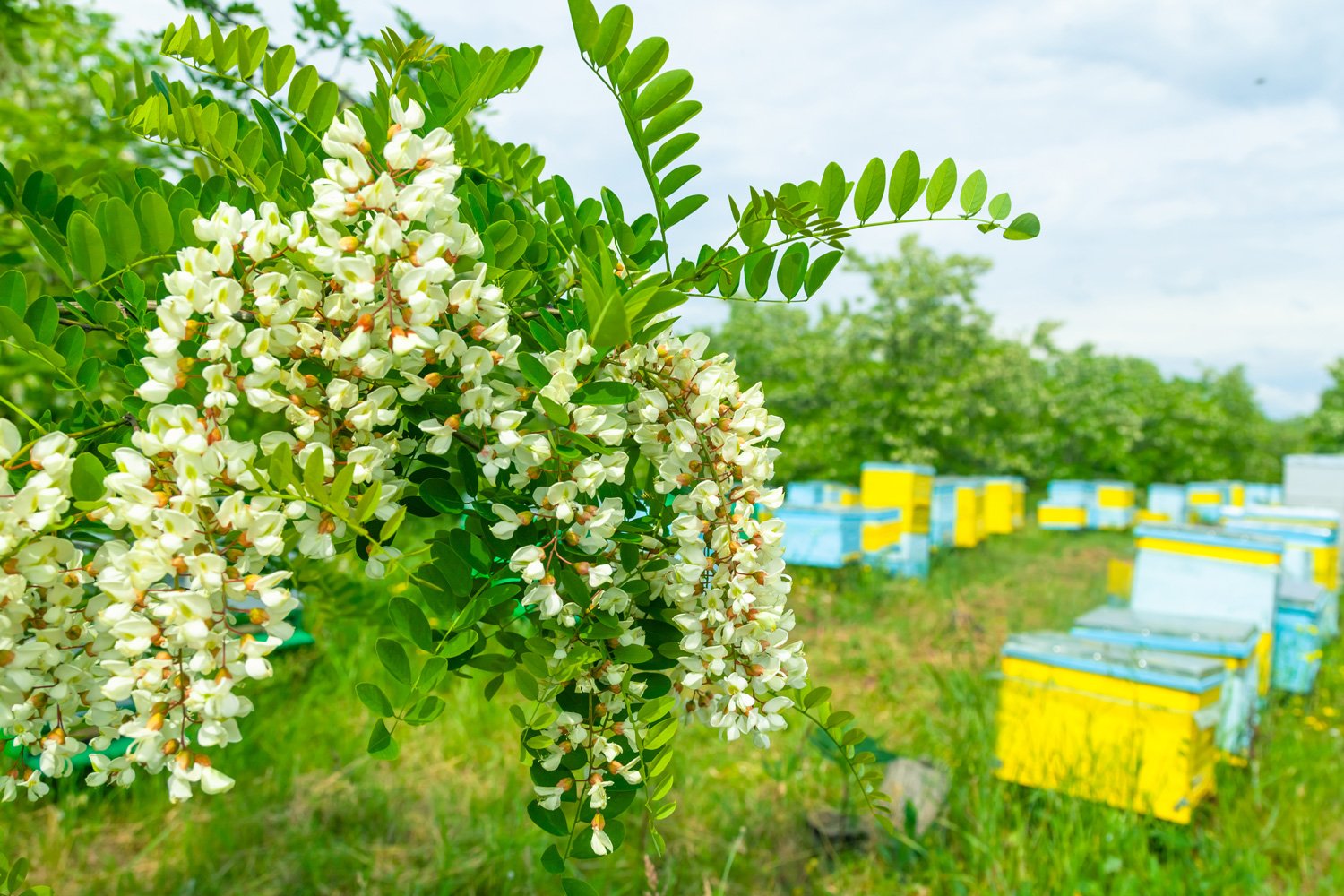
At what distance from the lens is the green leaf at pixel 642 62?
1.04 metres

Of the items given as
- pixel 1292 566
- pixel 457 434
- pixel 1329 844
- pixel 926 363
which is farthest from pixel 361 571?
pixel 926 363

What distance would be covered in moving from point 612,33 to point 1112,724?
304 centimetres

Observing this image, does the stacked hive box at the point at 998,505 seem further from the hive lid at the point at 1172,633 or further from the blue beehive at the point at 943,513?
the hive lid at the point at 1172,633

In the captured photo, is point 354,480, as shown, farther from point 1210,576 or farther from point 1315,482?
point 1315,482

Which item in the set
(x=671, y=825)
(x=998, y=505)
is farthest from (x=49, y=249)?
(x=998, y=505)

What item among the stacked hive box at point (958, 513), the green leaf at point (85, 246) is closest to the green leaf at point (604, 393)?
the green leaf at point (85, 246)

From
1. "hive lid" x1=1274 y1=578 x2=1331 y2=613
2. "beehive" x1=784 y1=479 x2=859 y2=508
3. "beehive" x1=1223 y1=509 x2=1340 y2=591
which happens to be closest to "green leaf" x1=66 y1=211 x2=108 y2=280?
"hive lid" x1=1274 y1=578 x2=1331 y2=613

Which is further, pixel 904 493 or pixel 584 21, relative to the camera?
pixel 904 493

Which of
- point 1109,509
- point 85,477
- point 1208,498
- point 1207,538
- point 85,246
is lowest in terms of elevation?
point 1109,509

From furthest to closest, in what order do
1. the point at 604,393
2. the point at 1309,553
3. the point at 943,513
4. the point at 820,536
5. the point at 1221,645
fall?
the point at 943,513, the point at 820,536, the point at 1309,553, the point at 1221,645, the point at 604,393

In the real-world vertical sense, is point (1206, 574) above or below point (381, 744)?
below

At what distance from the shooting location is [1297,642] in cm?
461

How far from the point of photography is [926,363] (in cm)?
1331

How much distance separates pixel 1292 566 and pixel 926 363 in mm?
7691
